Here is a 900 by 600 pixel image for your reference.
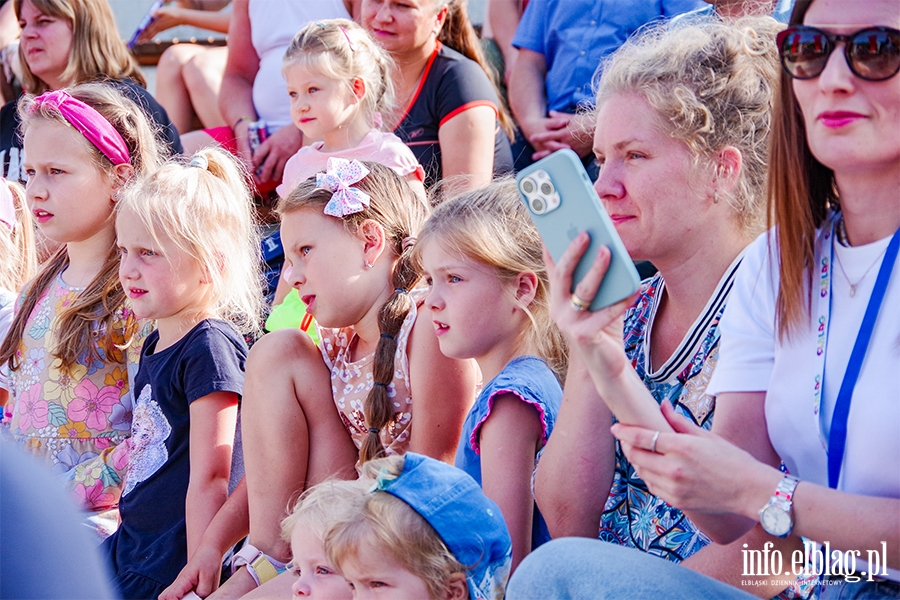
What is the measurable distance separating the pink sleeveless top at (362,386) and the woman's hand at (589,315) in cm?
119

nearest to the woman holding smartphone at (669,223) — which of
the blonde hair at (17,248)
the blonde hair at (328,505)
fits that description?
the blonde hair at (328,505)

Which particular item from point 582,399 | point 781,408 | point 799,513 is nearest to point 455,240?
point 582,399

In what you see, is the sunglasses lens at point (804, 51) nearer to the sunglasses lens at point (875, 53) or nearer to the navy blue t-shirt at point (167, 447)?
the sunglasses lens at point (875, 53)

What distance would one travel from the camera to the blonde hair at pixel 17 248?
417cm

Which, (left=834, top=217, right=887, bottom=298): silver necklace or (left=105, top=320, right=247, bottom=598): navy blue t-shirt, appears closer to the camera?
(left=834, top=217, right=887, bottom=298): silver necklace

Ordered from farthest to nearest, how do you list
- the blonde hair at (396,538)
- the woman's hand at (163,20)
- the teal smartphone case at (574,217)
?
the woman's hand at (163,20) → the blonde hair at (396,538) → the teal smartphone case at (574,217)

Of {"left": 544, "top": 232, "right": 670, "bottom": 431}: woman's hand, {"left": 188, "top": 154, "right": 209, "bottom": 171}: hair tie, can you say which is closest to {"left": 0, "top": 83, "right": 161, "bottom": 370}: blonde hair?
{"left": 188, "top": 154, "right": 209, "bottom": 171}: hair tie

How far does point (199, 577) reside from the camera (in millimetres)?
2859

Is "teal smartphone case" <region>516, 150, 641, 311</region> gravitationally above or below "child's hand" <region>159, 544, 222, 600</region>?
above

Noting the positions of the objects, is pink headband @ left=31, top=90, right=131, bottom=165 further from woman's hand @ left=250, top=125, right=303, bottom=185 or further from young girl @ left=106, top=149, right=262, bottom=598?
woman's hand @ left=250, top=125, right=303, bottom=185

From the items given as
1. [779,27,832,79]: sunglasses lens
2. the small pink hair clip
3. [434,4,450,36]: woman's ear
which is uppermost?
[779,27,832,79]: sunglasses lens

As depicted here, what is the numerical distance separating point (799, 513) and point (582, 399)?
0.64 m

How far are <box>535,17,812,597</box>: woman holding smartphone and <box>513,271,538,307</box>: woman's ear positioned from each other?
29 centimetres

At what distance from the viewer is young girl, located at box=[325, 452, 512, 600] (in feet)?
6.94
